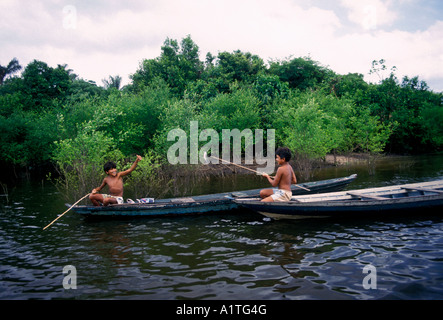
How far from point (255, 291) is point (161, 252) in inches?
98.7

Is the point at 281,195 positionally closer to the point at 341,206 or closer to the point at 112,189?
the point at 341,206

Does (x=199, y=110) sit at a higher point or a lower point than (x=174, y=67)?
lower

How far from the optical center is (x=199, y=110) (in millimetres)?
26453

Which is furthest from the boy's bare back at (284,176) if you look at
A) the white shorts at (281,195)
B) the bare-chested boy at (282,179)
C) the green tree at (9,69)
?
the green tree at (9,69)

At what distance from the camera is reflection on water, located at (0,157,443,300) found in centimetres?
441

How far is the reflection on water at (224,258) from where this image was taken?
4.41 metres

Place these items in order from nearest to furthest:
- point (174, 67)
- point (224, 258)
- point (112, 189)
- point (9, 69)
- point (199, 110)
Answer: point (224, 258), point (112, 189), point (199, 110), point (174, 67), point (9, 69)

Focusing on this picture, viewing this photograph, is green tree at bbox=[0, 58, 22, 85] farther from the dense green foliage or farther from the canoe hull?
the canoe hull

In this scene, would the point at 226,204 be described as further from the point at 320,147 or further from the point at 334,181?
the point at 320,147

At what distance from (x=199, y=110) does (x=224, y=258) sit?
71.8ft

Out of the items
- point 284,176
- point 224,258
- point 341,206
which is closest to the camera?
point 224,258

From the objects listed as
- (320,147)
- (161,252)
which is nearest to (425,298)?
(161,252)

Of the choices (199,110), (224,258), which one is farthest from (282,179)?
(199,110)
